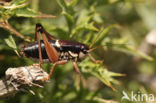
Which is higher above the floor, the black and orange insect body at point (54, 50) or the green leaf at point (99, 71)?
the black and orange insect body at point (54, 50)

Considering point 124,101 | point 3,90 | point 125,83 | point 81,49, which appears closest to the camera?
point 3,90

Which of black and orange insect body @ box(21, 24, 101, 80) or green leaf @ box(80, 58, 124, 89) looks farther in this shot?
black and orange insect body @ box(21, 24, 101, 80)

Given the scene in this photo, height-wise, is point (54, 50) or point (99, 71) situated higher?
point (54, 50)

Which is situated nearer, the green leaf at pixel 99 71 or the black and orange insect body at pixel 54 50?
the green leaf at pixel 99 71

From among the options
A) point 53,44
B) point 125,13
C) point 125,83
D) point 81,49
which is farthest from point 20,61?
point 125,13

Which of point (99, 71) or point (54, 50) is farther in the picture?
point (54, 50)

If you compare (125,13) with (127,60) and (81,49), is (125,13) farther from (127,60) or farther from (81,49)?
(81,49)

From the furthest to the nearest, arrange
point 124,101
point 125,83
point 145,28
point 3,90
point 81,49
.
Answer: point 145,28 < point 125,83 < point 81,49 < point 124,101 < point 3,90

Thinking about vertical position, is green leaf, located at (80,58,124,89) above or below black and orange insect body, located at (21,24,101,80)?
below
